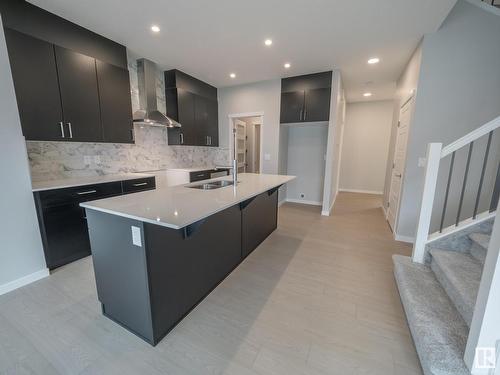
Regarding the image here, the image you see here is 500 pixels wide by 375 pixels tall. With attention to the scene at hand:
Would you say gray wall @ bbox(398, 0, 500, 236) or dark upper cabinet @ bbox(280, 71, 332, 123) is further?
dark upper cabinet @ bbox(280, 71, 332, 123)

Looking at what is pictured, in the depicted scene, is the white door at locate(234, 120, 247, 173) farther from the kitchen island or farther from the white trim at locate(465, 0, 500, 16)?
the white trim at locate(465, 0, 500, 16)

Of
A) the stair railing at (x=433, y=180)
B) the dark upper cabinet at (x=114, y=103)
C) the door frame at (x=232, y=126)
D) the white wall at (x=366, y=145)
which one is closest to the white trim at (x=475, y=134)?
the stair railing at (x=433, y=180)

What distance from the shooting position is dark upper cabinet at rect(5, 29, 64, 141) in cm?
208

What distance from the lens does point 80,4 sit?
7.01ft

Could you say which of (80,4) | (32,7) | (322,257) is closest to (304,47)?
(80,4)

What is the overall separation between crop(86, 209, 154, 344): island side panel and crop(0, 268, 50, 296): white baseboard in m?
1.09

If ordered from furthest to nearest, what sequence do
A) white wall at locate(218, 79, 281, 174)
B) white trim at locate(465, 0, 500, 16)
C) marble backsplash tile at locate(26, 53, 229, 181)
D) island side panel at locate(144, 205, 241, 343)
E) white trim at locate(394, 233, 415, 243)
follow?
white wall at locate(218, 79, 281, 174) → white trim at locate(394, 233, 415, 243) → marble backsplash tile at locate(26, 53, 229, 181) → white trim at locate(465, 0, 500, 16) → island side panel at locate(144, 205, 241, 343)

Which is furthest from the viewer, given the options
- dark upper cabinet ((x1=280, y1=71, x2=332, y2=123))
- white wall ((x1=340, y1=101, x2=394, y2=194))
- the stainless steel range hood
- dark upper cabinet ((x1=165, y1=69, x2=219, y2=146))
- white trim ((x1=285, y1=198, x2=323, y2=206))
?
white wall ((x1=340, y1=101, x2=394, y2=194))

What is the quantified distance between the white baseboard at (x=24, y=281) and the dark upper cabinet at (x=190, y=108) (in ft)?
9.08

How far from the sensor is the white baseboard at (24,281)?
6.38 ft

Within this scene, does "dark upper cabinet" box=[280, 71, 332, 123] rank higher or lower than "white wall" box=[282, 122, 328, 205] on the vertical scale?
higher

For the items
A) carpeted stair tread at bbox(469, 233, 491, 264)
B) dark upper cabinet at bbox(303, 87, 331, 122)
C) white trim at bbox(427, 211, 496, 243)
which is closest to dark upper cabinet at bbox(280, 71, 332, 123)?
dark upper cabinet at bbox(303, 87, 331, 122)

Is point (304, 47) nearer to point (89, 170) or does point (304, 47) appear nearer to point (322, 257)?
point (322, 257)

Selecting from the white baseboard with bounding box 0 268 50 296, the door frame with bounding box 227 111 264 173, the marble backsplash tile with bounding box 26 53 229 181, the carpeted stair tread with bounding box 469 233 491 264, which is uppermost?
the door frame with bounding box 227 111 264 173
